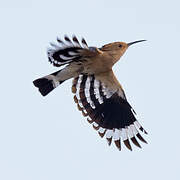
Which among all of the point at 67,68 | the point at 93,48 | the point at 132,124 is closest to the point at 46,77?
the point at 67,68

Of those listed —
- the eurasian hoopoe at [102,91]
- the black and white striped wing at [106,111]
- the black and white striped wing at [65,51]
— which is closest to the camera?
the black and white striped wing at [65,51]

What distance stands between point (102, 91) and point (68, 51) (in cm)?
153

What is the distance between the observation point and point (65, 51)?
6859mm

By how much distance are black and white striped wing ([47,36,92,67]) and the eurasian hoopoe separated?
18cm

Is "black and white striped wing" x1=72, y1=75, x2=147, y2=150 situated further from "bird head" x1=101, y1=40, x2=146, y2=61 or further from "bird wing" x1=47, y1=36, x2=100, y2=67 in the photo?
"bird wing" x1=47, y1=36, x2=100, y2=67

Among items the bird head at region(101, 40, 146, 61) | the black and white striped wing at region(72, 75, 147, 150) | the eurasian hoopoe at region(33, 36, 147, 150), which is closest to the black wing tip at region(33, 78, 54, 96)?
the eurasian hoopoe at region(33, 36, 147, 150)

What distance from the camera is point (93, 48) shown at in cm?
717

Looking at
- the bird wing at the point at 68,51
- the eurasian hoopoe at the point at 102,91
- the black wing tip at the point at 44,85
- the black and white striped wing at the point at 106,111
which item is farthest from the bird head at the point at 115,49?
the black wing tip at the point at 44,85

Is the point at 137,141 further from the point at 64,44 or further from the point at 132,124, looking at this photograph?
the point at 64,44

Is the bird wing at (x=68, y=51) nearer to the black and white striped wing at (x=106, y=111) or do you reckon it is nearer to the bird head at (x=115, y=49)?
the bird head at (x=115, y=49)

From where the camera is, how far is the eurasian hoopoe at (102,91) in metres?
7.51

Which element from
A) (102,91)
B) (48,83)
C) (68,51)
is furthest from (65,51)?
(102,91)

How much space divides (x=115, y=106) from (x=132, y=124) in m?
0.35

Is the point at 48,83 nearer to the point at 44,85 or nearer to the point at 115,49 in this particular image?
the point at 44,85
